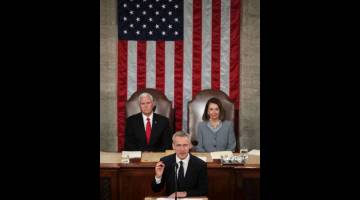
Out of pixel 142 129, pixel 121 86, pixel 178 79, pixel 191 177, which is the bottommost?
pixel 191 177

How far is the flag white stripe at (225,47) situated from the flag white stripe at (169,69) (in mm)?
802

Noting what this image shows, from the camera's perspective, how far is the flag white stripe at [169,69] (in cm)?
778

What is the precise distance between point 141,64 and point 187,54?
767 mm

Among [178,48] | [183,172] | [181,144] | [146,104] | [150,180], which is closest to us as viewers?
[181,144]

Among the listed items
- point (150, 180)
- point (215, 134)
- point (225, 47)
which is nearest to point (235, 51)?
point (225, 47)

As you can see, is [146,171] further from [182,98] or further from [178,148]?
[182,98]

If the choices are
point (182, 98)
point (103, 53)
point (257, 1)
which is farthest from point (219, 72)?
point (103, 53)

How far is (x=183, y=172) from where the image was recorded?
15.1 ft

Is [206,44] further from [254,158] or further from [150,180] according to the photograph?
[150,180]

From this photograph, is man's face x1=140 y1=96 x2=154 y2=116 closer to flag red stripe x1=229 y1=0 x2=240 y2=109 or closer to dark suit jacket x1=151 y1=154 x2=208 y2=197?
dark suit jacket x1=151 y1=154 x2=208 y2=197

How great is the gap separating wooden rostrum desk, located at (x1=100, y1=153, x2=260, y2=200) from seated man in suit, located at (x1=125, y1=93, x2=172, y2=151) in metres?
1.26

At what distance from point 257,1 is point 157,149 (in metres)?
3.11

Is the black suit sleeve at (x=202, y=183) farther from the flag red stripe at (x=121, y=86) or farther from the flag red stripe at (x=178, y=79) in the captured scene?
the flag red stripe at (x=121, y=86)

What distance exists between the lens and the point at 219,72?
785cm
